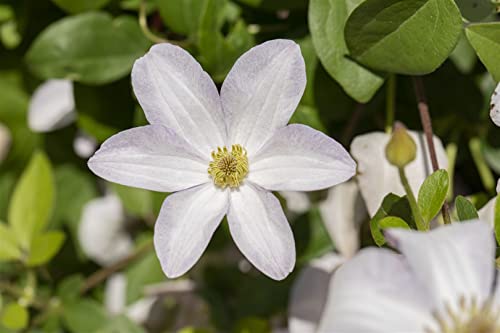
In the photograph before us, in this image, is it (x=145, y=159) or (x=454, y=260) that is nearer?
(x=454, y=260)

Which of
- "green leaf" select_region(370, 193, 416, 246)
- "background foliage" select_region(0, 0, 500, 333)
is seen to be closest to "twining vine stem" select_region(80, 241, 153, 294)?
"background foliage" select_region(0, 0, 500, 333)

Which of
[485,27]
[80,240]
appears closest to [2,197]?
[80,240]

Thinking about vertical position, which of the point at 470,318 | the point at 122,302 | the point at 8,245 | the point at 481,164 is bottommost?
the point at 122,302

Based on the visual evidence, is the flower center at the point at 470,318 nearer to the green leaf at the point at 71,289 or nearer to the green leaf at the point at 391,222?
the green leaf at the point at 391,222

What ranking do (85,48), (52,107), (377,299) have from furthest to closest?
(52,107), (85,48), (377,299)

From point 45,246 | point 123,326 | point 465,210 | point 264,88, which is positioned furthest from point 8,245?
point 465,210

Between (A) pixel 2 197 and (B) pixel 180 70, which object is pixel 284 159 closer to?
(B) pixel 180 70

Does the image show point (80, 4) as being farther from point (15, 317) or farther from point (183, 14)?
point (15, 317)
